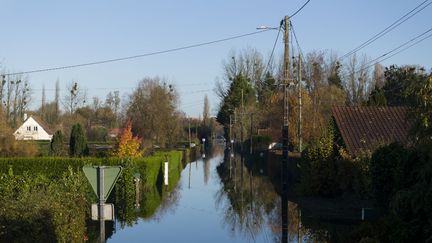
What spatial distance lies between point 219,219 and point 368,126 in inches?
429

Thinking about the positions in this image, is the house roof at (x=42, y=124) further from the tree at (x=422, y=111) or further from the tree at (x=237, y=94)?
the tree at (x=422, y=111)

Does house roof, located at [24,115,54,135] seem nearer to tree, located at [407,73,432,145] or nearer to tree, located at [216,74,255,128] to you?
tree, located at [216,74,255,128]

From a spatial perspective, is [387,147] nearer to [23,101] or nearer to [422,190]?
[422,190]

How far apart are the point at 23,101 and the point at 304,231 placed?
60.6m

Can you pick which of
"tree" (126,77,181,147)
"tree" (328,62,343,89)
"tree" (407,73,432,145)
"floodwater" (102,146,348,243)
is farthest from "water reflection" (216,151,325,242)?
"tree" (328,62,343,89)

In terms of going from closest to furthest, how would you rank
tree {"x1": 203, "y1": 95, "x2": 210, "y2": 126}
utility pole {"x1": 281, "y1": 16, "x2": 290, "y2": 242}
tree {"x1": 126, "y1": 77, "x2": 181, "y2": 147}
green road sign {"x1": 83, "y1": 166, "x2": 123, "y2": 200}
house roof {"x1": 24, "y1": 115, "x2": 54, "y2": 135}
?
green road sign {"x1": 83, "y1": 166, "x2": 123, "y2": 200}, utility pole {"x1": 281, "y1": 16, "x2": 290, "y2": 242}, tree {"x1": 126, "y1": 77, "x2": 181, "y2": 147}, house roof {"x1": 24, "y1": 115, "x2": 54, "y2": 135}, tree {"x1": 203, "y1": 95, "x2": 210, "y2": 126}

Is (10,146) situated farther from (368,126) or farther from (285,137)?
(368,126)

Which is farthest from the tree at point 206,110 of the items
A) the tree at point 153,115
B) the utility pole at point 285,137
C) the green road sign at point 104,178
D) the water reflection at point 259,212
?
the green road sign at point 104,178

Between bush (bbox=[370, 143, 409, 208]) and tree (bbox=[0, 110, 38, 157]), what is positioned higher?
tree (bbox=[0, 110, 38, 157])

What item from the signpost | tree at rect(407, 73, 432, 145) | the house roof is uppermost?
the house roof

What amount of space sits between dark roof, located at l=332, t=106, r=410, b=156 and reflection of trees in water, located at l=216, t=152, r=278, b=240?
15.1ft

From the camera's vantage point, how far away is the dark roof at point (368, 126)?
2700 centimetres

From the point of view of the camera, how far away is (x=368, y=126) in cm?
2884

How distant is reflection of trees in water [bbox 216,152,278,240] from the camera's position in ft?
63.7
